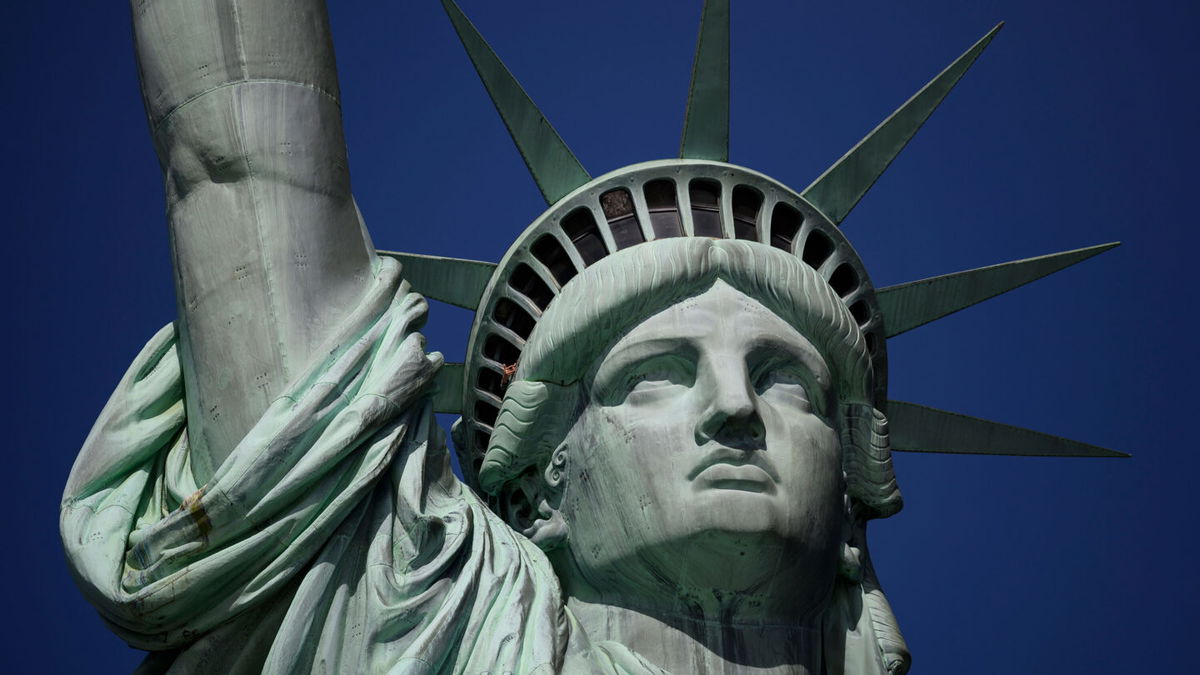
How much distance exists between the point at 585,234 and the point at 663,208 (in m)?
0.48

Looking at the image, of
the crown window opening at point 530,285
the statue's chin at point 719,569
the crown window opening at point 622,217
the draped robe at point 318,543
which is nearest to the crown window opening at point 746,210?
the crown window opening at point 622,217

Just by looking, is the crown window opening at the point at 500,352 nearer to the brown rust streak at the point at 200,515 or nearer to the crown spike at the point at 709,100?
the crown spike at the point at 709,100

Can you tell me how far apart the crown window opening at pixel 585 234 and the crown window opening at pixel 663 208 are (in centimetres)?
33

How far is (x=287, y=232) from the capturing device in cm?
1023

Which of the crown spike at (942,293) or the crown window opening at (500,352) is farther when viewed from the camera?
the crown spike at (942,293)

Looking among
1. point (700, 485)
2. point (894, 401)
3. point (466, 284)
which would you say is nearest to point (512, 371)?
point (466, 284)

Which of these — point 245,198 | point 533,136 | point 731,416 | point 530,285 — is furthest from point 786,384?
point 245,198

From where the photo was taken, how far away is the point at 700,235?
38.1 ft

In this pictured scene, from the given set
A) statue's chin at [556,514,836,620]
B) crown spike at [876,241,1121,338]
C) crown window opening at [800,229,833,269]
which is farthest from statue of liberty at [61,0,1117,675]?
crown spike at [876,241,1121,338]

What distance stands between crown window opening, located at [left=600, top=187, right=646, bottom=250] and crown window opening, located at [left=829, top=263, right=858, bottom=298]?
1.29m

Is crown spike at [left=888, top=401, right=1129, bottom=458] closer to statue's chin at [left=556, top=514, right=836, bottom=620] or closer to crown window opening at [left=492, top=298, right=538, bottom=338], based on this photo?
statue's chin at [left=556, top=514, right=836, bottom=620]

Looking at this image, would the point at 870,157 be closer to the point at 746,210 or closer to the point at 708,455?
the point at 746,210

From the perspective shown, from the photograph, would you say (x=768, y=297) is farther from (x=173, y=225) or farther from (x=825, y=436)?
(x=173, y=225)

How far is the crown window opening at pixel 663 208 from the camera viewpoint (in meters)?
11.6
